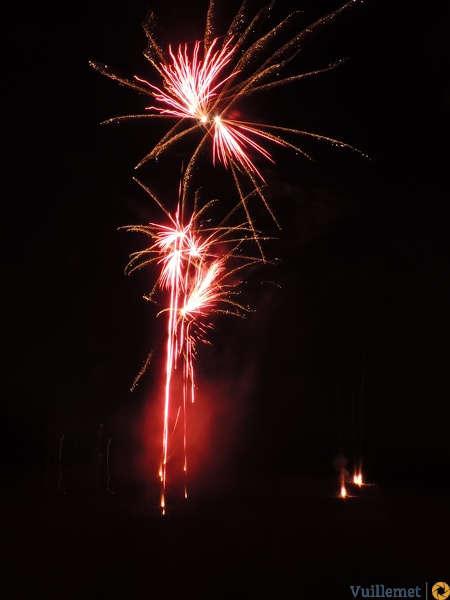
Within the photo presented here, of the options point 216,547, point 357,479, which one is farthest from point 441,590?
point 357,479

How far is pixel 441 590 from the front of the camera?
6.15 metres

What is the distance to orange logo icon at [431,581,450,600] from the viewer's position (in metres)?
6.04

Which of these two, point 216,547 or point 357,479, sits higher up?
point 357,479

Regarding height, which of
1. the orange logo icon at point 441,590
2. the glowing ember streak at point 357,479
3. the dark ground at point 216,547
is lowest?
the orange logo icon at point 441,590

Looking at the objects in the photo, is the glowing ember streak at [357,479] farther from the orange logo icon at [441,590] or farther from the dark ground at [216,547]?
the orange logo icon at [441,590]

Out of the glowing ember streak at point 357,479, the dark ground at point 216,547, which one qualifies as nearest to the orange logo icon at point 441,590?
the dark ground at point 216,547

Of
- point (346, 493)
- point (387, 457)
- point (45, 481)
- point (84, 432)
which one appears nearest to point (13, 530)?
point (45, 481)

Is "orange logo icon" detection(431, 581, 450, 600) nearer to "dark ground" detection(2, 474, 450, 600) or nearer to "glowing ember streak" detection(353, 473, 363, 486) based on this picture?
"dark ground" detection(2, 474, 450, 600)

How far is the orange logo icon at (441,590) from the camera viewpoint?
604cm

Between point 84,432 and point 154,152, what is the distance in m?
19.8

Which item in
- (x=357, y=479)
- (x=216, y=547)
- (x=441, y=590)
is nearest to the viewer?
(x=441, y=590)

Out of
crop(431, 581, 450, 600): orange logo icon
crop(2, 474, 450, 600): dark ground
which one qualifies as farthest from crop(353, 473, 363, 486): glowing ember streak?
crop(431, 581, 450, 600): orange logo icon

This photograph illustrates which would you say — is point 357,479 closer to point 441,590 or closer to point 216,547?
point 216,547

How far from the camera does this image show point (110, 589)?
5941 mm
